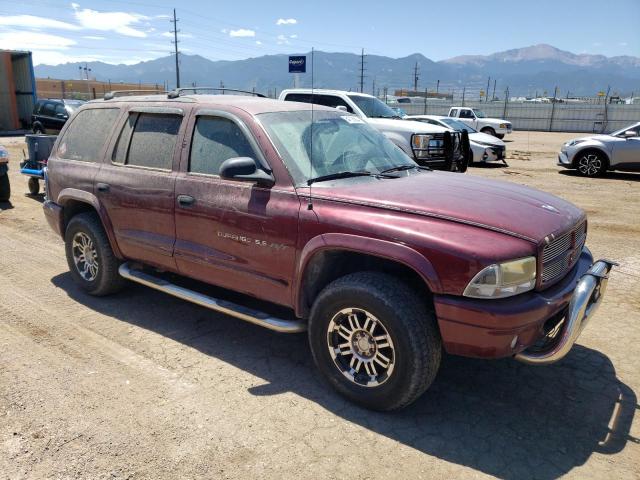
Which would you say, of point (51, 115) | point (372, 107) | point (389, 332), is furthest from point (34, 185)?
point (51, 115)

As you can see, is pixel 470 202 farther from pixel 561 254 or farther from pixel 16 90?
pixel 16 90

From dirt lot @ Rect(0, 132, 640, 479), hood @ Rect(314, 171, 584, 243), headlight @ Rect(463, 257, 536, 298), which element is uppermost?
hood @ Rect(314, 171, 584, 243)

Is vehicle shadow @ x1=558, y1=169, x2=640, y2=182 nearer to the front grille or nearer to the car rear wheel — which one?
the car rear wheel

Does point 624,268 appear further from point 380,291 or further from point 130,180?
point 130,180

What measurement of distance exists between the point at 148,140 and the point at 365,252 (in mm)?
2431

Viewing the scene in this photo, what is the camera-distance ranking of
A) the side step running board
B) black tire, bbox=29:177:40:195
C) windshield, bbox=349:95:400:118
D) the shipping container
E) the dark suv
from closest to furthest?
the side step running board → black tire, bbox=29:177:40:195 → windshield, bbox=349:95:400:118 → the dark suv → the shipping container

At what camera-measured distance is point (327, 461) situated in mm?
2801

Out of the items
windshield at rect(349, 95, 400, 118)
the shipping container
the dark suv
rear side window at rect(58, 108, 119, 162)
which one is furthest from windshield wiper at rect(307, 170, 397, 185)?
the shipping container

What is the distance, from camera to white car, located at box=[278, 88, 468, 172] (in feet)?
33.4

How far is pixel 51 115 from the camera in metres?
21.8

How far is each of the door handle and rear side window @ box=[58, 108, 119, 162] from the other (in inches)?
51.6

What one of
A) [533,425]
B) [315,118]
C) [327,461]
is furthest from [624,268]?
[327,461]

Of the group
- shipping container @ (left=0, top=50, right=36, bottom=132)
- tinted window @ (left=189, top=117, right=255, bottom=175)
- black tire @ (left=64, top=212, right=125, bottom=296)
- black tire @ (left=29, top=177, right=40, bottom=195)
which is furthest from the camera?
shipping container @ (left=0, top=50, right=36, bottom=132)

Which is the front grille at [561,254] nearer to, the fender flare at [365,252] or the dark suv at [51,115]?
the fender flare at [365,252]
